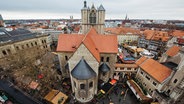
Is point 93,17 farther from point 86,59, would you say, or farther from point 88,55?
point 86,59

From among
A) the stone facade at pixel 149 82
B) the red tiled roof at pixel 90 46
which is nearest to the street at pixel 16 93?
the red tiled roof at pixel 90 46

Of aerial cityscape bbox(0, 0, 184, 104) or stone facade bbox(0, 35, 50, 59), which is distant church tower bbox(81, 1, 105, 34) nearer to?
aerial cityscape bbox(0, 0, 184, 104)

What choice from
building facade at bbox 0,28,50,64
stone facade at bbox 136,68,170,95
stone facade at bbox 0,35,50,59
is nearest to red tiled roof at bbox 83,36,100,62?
stone facade at bbox 136,68,170,95

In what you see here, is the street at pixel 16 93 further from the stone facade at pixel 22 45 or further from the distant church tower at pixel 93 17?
the distant church tower at pixel 93 17

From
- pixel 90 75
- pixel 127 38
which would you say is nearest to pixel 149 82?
pixel 90 75

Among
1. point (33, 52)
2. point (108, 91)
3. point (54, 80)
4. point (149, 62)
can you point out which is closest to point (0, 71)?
point (33, 52)

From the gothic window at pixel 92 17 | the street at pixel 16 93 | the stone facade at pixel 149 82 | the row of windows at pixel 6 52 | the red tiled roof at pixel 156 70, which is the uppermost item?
the gothic window at pixel 92 17
